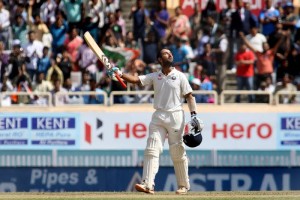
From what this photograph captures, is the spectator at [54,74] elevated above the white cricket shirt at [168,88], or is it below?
below

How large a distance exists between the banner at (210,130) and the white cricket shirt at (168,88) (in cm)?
843

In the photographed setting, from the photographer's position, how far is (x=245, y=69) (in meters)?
26.8

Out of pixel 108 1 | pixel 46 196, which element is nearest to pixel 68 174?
pixel 108 1

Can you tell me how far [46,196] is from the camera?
17781 mm

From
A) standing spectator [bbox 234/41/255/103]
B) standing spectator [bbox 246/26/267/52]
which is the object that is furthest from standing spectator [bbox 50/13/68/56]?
standing spectator [bbox 246/26/267/52]

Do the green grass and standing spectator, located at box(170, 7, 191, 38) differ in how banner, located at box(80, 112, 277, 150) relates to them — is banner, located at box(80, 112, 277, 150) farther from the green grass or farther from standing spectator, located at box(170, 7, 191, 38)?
the green grass

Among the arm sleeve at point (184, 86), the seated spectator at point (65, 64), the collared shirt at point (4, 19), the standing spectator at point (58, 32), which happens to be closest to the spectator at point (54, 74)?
the seated spectator at point (65, 64)

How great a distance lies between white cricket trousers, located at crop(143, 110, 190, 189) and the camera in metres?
17.6

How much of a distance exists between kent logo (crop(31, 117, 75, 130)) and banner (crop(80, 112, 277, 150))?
0.26 metres

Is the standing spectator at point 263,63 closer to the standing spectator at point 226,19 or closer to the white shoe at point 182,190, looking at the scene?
the standing spectator at point 226,19

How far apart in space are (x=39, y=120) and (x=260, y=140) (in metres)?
4.43

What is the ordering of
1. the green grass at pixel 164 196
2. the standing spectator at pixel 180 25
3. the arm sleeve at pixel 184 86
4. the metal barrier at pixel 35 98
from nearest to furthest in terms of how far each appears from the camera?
the green grass at pixel 164 196 → the arm sleeve at pixel 184 86 → the metal barrier at pixel 35 98 → the standing spectator at pixel 180 25

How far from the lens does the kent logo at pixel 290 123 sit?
2603 centimetres

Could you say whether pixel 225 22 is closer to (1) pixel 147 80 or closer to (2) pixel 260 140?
(2) pixel 260 140
